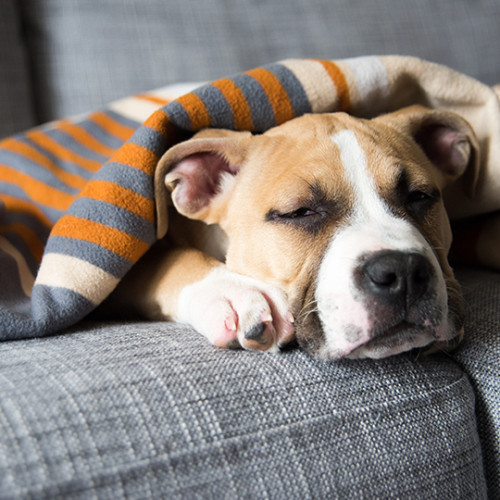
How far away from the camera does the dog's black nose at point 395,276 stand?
3.30 ft

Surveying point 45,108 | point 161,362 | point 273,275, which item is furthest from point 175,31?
point 161,362

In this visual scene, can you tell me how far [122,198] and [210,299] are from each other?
0.35m

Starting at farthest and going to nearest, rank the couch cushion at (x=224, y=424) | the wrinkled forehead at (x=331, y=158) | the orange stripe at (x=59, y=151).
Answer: the orange stripe at (x=59, y=151)
the wrinkled forehead at (x=331, y=158)
the couch cushion at (x=224, y=424)

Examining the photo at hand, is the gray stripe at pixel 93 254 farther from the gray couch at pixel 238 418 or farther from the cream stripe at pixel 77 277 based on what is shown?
the gray couch at pixel 238 418

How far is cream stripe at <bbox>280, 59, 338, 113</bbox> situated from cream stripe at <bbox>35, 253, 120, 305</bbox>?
2.48ft

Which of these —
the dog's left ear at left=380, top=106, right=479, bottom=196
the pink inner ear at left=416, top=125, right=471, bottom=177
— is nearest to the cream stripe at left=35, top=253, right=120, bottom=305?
the dog's left ear at left=380, top=106, right=479, bottom=196

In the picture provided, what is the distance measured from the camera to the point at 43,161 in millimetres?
1833

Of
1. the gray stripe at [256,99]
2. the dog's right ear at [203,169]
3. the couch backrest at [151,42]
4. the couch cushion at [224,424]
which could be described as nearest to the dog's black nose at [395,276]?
the couch cushion at [224,424]

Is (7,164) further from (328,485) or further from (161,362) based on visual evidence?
(328,485)

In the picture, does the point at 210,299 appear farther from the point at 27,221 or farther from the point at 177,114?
the point at 27,221

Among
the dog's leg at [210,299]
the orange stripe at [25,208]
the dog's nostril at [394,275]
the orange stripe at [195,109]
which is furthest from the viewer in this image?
the orange stripe at [25,208]

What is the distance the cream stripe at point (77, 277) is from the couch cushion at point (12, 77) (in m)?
1.08

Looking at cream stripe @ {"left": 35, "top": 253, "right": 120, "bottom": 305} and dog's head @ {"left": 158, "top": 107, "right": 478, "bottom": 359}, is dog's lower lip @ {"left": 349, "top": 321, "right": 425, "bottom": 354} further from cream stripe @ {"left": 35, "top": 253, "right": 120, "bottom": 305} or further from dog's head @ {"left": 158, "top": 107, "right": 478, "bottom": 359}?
cream stripe @ {"left": 35, "top": 253, "right": 120, "bottom": 305}

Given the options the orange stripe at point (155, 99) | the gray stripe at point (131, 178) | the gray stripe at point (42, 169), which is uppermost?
the orange stripe at point (155, 99)
